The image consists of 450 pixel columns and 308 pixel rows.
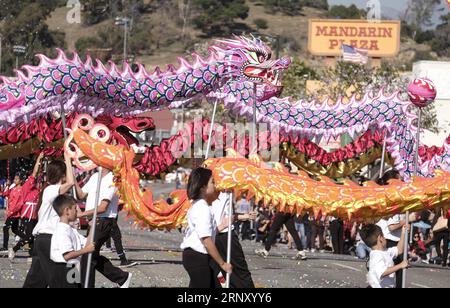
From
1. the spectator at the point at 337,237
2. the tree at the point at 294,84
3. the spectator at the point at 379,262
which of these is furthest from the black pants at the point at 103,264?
the tree at the point at 294,84

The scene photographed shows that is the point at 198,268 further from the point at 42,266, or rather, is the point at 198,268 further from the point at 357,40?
the point at 357,40

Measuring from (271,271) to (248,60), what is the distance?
4038mm

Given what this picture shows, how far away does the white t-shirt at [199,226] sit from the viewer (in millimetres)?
8961

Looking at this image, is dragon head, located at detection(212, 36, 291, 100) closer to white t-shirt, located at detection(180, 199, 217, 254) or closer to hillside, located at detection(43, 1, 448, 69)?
white t-shirt, located at detection(180, 199, 217, 254)

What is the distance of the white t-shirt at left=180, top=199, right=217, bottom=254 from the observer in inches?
353

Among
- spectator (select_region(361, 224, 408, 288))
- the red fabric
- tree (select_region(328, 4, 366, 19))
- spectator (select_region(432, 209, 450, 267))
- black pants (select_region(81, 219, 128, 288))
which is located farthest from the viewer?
tree (select_region(328, 4, 366, 19))

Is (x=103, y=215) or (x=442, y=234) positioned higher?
(x=103, y=215)

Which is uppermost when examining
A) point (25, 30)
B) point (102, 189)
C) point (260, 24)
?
point (102, 189)

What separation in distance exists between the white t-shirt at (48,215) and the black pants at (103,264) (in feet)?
2.21

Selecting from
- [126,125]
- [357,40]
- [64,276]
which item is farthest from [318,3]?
[64,276]

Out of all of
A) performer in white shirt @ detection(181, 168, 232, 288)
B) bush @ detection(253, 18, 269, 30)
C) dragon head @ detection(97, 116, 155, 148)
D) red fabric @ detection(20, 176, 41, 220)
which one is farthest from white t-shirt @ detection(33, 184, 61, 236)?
bush @ detection(253, 18, 269, 30)

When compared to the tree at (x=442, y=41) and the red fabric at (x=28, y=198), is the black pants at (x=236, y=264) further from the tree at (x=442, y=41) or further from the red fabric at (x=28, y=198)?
the tree at (x=442, y=41)

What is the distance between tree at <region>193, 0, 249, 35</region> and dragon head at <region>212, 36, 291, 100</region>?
4151 inches

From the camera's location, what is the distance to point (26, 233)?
16641 mm
